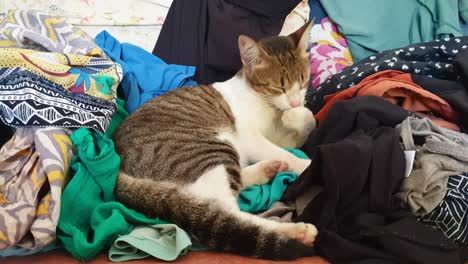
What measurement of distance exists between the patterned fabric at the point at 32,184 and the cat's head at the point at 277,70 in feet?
2.12

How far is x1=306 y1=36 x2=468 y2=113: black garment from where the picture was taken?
1230 mm

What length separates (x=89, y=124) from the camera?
1.01 metres

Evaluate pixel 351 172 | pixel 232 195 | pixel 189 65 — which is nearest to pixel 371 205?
pixel 351 172

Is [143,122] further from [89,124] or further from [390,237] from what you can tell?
[390,237]

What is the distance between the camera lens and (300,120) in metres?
1.27

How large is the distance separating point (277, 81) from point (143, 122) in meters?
0.46

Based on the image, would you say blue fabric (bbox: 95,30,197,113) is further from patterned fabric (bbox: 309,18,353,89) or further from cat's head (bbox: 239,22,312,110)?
patterned fabric (bbox: 309,18,353,89)

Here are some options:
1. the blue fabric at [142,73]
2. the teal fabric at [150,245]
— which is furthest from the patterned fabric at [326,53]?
the teal fabric at [150,245]

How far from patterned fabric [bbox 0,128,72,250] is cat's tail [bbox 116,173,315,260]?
0.18 m

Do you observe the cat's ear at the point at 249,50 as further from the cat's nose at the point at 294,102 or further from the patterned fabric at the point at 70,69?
the patterned fabric at the point at 70,69

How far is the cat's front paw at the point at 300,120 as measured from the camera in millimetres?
1275

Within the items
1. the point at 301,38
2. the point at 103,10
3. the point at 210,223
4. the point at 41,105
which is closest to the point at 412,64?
the point at 301,38

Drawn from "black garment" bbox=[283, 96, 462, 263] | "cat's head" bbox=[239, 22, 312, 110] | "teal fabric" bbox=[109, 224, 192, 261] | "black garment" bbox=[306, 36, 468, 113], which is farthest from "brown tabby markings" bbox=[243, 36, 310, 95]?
"teal fabric" bbox=[109, 224, 192, 261]

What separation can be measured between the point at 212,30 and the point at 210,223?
3.34 ft
